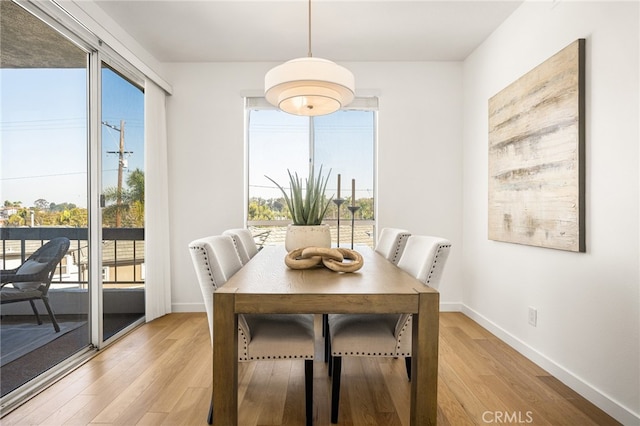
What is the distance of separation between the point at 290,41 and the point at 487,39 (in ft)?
5.76

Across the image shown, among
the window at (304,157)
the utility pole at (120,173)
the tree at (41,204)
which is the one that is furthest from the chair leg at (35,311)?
the window at (304,157)

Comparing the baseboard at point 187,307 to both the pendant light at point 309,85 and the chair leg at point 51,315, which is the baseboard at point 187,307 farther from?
the pendant light at point 309,85

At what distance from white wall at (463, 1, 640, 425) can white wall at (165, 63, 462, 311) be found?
0.95 metres

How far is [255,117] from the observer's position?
408 cm

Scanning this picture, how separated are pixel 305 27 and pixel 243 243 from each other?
188 cm

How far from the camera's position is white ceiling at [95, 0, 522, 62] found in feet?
9.22

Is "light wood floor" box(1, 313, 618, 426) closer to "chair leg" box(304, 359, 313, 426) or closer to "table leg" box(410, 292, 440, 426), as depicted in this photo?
"chair leg" box(304, 359, 313, 426)

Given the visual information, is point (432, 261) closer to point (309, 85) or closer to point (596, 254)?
point (596, 254)

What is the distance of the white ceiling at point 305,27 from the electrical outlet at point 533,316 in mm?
2229

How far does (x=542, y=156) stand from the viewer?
246 centimetres

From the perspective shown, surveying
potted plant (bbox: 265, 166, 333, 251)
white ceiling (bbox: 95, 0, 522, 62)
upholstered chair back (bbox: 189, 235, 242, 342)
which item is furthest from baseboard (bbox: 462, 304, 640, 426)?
white ceiling (bbox: 95, 0, 522, 62)

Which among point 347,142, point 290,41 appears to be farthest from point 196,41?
point 347,142

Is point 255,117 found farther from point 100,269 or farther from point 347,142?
point 100,269

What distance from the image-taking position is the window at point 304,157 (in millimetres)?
4051
